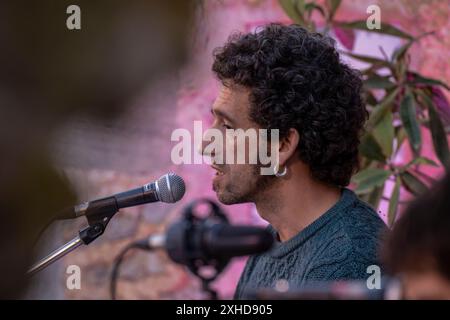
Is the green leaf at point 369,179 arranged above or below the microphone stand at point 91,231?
below

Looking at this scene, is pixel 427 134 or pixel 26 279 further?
pixel 427 134

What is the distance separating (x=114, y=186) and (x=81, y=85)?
101 inches

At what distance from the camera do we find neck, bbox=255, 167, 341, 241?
212 centimetres

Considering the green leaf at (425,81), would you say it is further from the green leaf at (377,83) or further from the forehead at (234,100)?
the forehead at (234,100)

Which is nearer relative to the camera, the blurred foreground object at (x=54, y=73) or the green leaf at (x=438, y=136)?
the blurred foreground object at (x=54, y=73)

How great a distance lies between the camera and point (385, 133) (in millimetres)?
2752

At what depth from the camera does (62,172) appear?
1.09 m

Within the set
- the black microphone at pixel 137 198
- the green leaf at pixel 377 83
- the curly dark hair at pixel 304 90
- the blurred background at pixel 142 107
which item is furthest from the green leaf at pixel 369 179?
the black microphone at pixel 137 198

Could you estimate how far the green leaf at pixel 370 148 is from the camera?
277cm

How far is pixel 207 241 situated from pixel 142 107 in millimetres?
277

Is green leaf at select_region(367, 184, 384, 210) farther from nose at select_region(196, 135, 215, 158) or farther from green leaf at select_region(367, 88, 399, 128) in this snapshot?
nose at select_region(196, 135, 215, 158)

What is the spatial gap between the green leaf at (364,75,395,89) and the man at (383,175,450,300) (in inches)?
76.2

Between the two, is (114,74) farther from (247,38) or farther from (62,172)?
(247,38)
